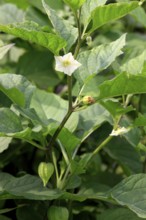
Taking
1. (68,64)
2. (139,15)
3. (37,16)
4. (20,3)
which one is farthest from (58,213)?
(20,3)

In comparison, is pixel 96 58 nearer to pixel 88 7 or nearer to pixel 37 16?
pixel 88 7

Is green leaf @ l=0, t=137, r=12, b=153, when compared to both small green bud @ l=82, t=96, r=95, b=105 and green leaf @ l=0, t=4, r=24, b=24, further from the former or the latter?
green leaf @ l=0, t=4, r=24, b=24

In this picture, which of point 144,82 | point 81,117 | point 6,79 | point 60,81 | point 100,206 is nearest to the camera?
point 144,82

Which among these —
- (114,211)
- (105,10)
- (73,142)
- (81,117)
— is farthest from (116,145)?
(105,10)

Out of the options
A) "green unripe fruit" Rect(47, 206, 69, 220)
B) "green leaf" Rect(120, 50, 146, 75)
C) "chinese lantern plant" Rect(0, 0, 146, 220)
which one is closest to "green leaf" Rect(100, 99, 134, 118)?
"chinese lantern plant" Rect(0, 0, 146, 220)

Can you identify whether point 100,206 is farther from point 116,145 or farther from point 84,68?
point 84,68

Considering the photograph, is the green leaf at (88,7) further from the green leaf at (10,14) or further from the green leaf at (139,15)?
the green leaf at (10,14)

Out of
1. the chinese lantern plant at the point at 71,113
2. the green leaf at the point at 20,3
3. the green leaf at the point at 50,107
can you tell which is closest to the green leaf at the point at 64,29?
the chinese lantern plant at the point at 71,113
